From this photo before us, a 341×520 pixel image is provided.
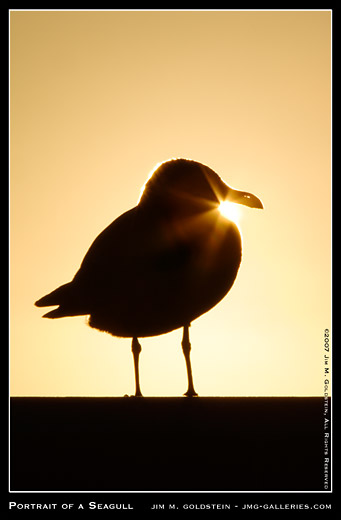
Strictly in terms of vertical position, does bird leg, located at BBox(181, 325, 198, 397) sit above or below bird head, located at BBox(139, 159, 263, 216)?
below

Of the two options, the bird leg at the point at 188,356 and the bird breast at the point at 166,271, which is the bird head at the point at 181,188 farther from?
the bird leg at the point at 188,356

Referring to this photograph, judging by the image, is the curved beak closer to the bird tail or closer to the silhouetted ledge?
the bird tail

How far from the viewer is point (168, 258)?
716cm

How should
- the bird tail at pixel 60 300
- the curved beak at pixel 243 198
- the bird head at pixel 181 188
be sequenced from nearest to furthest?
1. the bird head at pixel 181 188
2. the curved beak at pixel 243 198
3. the bird tail at pixel 60 300

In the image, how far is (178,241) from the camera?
730cm

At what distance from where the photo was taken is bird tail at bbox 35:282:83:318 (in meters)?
8.59

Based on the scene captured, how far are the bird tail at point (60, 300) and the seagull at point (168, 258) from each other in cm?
48

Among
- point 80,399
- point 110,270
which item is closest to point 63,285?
point 110,270

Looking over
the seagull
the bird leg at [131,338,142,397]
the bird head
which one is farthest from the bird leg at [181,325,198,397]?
the bird head

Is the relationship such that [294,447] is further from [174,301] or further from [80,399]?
[174,301]

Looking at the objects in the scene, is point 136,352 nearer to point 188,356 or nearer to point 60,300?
point 188,356

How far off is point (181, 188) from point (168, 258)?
2.44ft

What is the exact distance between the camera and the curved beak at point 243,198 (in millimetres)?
7953

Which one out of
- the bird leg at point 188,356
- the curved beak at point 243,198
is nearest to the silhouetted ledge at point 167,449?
the bird leg at point 188,356
